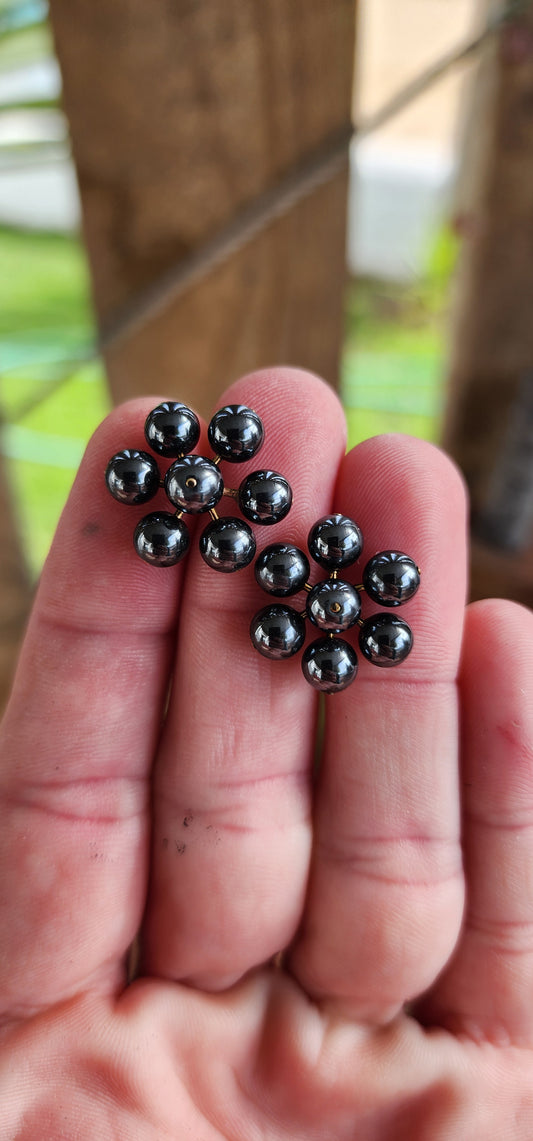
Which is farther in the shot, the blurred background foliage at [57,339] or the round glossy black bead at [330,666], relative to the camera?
the blurred background foliage at [57,339]

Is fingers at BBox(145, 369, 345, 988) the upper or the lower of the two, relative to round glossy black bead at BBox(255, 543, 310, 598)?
lower

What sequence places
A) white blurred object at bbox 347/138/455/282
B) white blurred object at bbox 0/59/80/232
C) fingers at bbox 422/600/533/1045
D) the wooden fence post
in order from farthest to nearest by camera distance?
1. white blurred object at bbox 347/138/455/282
2. white blurred object at bbox 0/59/80/232
3. the wooden fence post
4. fingers at bbox 422/600/533/1045

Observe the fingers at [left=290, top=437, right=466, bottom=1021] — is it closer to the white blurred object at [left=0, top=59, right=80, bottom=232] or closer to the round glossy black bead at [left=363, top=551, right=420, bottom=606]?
the round glossy black bead at [left=363, top=551, right=420, bottom=606]

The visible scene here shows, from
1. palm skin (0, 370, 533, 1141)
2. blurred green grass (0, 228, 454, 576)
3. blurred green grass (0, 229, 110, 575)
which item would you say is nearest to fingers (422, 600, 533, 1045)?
palm skin (0, 370, 533, 1141)

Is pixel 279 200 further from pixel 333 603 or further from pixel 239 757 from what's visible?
pixel 239 757

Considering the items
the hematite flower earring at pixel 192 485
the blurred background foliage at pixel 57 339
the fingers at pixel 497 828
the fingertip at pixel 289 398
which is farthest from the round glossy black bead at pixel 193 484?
the blurred background foliage at pixel 57 339

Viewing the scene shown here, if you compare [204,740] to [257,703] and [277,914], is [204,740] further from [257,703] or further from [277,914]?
[277,914]

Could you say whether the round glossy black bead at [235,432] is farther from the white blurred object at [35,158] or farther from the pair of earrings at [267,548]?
the white blurred object at [35,158]

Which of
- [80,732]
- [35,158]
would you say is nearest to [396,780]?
[80,732]

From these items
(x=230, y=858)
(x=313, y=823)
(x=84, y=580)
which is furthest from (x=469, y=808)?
(x=84, y=580)
